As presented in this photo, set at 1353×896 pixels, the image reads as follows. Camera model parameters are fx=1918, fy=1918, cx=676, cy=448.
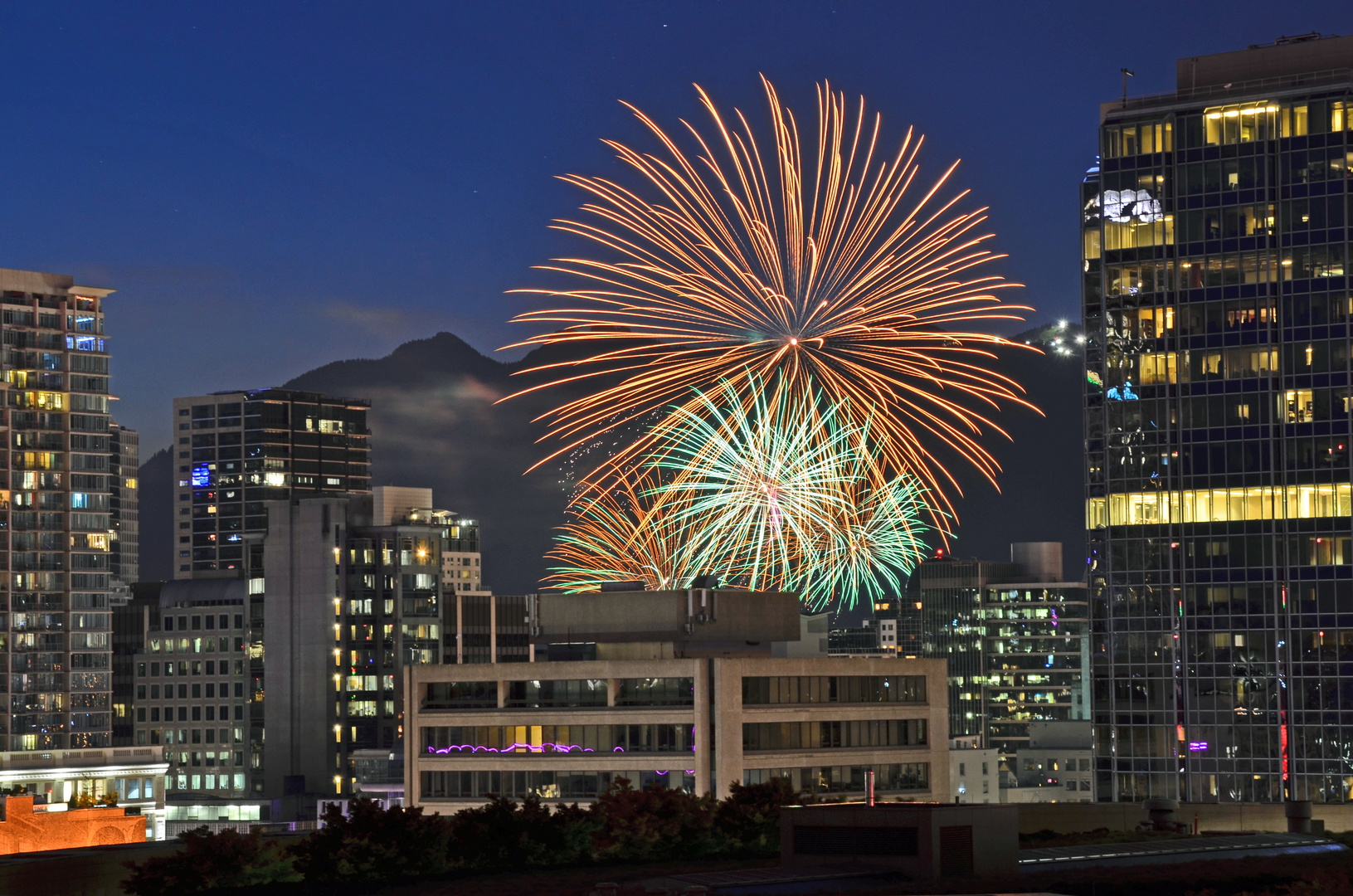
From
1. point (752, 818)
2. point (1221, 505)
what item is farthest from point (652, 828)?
point (1221, 505)

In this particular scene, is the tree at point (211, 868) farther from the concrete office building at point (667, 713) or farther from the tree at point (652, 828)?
the concrete office building at point (667, 713)

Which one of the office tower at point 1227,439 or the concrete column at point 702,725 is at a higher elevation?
the office tower at point 1227,439

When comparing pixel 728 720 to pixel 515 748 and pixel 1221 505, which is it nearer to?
pixel 515 748

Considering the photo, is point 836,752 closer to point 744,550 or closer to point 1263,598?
point 744,550

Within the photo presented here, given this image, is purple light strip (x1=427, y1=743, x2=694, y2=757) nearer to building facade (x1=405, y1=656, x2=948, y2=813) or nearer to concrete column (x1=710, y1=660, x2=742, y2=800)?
building facade (x1=405, y1=656, x2=948, y2=813)

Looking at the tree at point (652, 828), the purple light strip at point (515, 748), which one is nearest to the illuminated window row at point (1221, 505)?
the purple light strip at point (515, 748)

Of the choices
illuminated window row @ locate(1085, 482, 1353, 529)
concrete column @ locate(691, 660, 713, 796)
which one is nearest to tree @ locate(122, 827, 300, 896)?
concrete column @ locate(691, 660, 713, 796)
